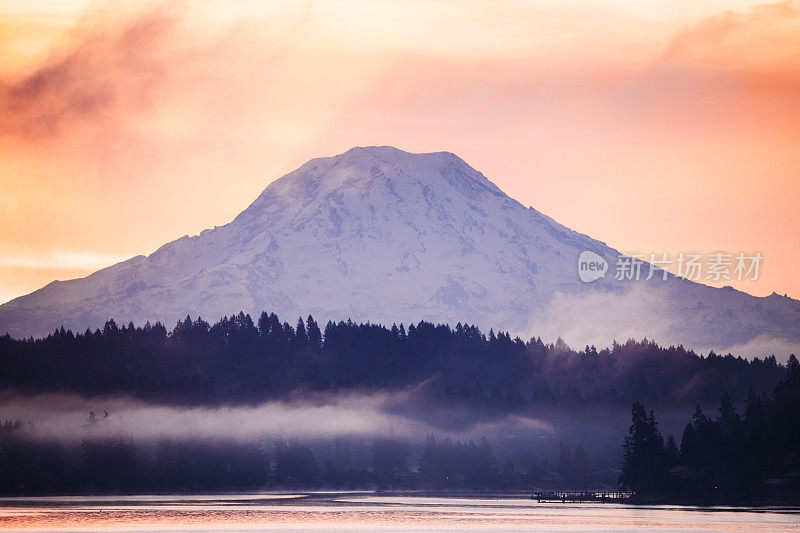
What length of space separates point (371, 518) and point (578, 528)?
30813 mm

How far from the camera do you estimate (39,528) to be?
173 metres

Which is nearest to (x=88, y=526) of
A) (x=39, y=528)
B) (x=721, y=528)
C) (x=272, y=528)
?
(x=39, y=528)

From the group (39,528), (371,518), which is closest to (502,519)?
(371,518)

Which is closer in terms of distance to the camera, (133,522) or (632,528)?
(632,528)

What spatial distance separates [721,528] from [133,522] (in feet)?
246

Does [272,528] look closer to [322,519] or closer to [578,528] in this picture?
[322,519]

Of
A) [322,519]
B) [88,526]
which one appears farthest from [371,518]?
[88,526]

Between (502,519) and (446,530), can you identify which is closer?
(446,530)

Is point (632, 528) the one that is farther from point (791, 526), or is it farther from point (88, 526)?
point (88, 526)

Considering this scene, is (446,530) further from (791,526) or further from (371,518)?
(791,526)

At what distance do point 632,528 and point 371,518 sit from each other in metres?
38.5

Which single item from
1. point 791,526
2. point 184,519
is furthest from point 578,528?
point 184,519

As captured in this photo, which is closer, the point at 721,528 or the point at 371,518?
the point at 721,528

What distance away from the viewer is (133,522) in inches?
7446
